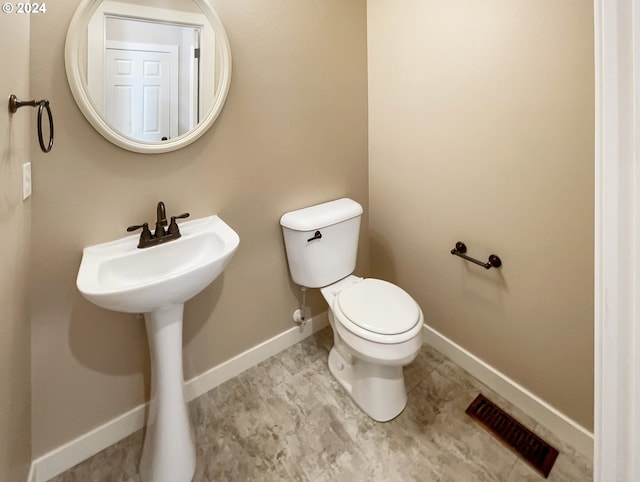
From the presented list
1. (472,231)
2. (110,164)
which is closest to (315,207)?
(472,231)

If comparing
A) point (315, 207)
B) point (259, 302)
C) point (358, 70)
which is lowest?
point (259, 302)

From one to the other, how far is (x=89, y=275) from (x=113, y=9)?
0.95m

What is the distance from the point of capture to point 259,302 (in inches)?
71.4

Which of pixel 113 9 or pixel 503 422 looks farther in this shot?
pixel 503 422

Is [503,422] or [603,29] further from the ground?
[603,29]

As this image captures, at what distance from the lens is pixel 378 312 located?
147 centimetres

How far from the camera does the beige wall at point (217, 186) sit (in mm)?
1193

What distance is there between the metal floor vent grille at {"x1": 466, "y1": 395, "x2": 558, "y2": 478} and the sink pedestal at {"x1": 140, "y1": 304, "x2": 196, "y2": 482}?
4.07 ft

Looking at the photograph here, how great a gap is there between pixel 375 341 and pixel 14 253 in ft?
4.02

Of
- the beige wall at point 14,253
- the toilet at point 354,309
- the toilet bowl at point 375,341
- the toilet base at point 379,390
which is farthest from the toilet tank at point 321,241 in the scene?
the beige wall at point 14,253

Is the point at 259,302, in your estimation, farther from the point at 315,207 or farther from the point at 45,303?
the point at 45,303

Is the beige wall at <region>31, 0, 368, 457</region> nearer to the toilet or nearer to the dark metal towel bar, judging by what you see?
the toilet

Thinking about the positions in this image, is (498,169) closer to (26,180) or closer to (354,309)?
(354,309)

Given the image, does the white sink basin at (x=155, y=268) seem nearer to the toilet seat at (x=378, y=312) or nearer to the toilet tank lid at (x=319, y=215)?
the toilet tank lid at (x=319, y=215)
